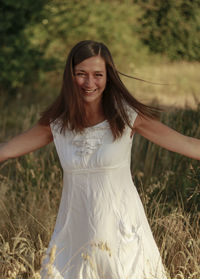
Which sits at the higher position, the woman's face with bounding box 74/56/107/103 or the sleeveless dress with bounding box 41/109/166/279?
the woman's face with bounding box 74/56/107/103

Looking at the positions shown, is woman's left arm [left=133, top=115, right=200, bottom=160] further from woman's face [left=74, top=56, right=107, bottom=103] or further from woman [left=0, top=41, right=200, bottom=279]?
woman's face [left=74, top=56, right=107, bottom=103]

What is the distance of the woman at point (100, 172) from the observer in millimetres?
2098

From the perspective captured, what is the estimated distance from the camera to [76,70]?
85.9 inches

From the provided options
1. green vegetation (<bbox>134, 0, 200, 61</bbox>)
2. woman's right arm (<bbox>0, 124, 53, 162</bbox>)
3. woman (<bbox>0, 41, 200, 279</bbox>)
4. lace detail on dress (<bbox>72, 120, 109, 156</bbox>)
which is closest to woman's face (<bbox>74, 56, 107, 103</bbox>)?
woman (<bbox>0, 41, 200, 279</bbox>)

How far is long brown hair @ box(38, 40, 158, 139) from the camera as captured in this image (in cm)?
216

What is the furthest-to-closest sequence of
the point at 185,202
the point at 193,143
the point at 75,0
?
the point at 75,0 → the point at 185,202 → the point at 193,143

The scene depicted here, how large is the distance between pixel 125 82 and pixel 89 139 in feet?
22.1

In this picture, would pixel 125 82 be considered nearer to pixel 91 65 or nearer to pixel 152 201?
pixel 152 201

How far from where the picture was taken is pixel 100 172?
2119mm

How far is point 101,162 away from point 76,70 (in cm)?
44

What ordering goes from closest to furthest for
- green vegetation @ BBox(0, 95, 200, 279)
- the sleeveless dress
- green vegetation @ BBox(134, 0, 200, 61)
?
the sleeveless dress
green vegetation @ BBox(0, 95, 200, 279)
green vegetation @ BBox(134, 0, 200, 61)

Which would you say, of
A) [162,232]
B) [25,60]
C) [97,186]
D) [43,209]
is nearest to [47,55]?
[25,60]

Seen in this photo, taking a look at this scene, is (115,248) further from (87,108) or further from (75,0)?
(75,0)

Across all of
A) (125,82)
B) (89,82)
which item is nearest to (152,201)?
(89,82)
